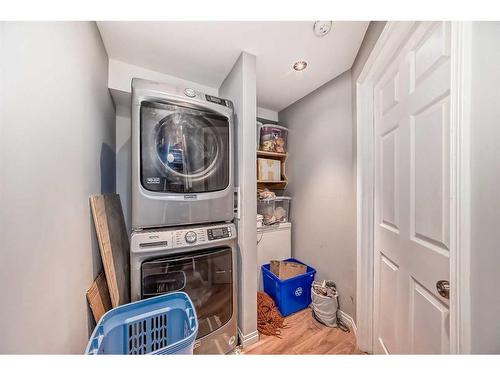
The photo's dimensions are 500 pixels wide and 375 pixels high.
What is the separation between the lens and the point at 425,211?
77 centimetres

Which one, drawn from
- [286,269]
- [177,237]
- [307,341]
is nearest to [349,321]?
[307,341]

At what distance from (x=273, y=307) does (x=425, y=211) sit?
57.1 inches

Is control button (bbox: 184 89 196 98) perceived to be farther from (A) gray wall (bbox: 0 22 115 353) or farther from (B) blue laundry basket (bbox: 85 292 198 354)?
(B) blue laundry basket (bbox: 85 292 198 354)

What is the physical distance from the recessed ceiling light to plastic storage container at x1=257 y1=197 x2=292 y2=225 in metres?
1.26

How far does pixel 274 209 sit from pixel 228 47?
1.59m

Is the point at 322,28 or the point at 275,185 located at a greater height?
the point at 322,28

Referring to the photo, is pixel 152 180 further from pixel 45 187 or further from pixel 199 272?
pixel 199 272

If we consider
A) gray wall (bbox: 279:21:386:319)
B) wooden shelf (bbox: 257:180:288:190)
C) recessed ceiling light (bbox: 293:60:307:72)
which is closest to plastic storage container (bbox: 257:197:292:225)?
gray wall (bbox: 279:21:386:319)

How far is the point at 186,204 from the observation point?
1.08m

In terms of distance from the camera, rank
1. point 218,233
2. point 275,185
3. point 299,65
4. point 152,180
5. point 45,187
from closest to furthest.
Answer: point 45,187 → point 152,180 → point 218,233 → point 299,65 → point 275,185

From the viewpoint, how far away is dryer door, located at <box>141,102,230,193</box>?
101 centimetres

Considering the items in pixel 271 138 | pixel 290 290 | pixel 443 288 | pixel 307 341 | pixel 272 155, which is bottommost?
pixel 307 341
